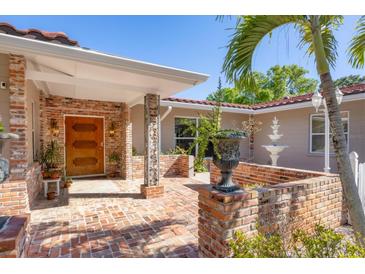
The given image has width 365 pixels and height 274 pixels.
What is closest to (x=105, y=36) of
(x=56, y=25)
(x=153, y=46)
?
(x=56, y=25)

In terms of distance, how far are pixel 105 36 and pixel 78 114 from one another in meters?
3.79

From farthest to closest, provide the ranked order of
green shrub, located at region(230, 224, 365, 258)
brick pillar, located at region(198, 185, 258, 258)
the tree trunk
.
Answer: the tree trunk, brick pillar, located at region(198, 185, 258, 258), green shrub, located at region(230, 224, 365, 258)

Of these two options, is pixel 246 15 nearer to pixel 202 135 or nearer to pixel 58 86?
pixel 202 135

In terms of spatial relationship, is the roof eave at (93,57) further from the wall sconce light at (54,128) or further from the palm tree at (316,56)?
the wall sconce light at (54,128)

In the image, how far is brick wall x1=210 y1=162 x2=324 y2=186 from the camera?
3.93 metres

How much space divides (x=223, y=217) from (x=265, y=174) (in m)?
2.90

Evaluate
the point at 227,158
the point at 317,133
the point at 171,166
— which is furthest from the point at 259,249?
the point at 317,133

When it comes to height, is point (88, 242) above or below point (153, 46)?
below

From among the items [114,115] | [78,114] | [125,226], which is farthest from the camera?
[114,115]

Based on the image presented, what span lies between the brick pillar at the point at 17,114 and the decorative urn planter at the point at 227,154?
3273 millimetres

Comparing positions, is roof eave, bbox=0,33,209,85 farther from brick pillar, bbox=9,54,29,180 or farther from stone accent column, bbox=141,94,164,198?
stone accent column, bbox=141,94,164,198

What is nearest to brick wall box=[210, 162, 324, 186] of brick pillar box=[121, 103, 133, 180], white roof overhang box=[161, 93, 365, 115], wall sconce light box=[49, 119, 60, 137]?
brick pillar box=[121, 103, 133, 180]

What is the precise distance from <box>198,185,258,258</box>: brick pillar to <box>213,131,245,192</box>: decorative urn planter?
18 cm
